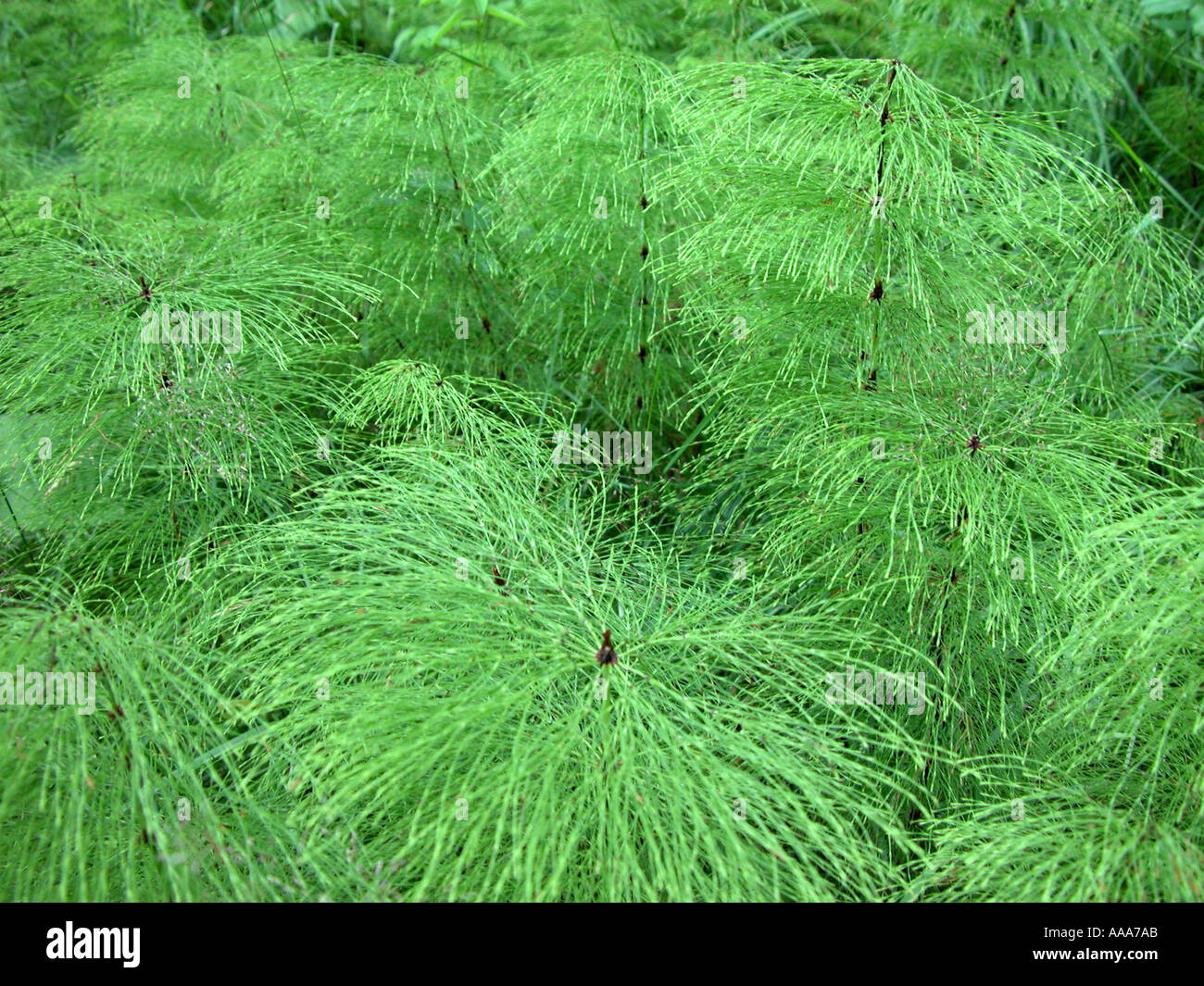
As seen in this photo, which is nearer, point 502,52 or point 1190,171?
point 502,52

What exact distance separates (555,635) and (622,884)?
0.40 m

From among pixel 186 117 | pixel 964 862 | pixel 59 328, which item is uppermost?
pixel 186 117

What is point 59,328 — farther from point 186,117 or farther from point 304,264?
point 186,117

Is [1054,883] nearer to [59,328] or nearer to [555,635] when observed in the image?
[555,635]

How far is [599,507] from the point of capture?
2.41m

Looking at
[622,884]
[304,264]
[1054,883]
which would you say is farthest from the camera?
[304,264]

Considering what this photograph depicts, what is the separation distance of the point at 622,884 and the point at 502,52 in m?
2.91

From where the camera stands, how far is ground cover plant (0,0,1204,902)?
140 cm

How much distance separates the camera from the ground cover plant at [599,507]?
4.59 ft

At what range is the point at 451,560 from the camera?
175 cm

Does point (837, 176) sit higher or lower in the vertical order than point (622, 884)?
higher

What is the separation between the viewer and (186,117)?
3.10m

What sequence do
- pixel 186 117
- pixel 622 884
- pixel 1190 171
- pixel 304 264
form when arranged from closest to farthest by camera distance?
pixel 622 884 < pixel 304 264 < pixel 186 117 < pixel 1190 171
